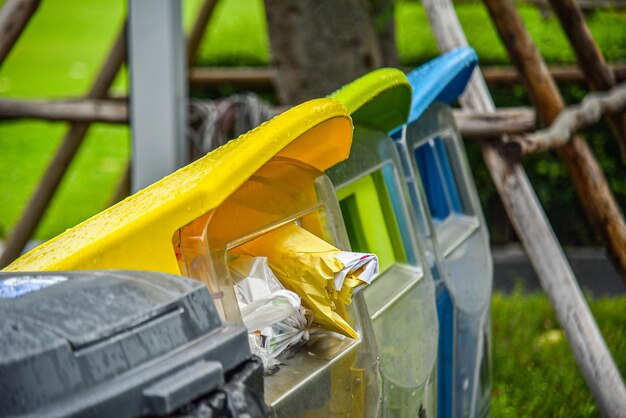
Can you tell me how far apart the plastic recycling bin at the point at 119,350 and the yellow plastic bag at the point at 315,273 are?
386mm

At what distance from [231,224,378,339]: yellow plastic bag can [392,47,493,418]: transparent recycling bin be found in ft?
2.87

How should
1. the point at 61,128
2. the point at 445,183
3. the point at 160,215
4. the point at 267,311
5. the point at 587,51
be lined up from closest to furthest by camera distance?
the point at 160,215 → the point at 267,311 → the point at 445,183 → the point at 587,51 → the point at 61,128

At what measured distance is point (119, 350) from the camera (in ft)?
4.86

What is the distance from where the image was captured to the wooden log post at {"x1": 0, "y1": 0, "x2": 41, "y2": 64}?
17.9 feet

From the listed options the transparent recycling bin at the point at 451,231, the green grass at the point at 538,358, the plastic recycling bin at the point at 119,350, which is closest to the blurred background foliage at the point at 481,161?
the green grass at the point at 538,358

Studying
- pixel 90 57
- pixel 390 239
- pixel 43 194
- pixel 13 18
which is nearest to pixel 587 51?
pixel 390 239

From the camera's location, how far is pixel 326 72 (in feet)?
16.9

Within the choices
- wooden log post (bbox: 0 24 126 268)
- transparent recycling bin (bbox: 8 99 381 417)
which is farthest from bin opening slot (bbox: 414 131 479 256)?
wooden log post (bbox: 0 24 126 268)

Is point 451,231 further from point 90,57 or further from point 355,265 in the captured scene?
point 90,57

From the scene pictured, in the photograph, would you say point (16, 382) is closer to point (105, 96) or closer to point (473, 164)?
point (105, 96)

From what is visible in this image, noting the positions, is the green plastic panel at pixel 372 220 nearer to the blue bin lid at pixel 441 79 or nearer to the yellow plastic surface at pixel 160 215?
the blue bin lid at pixel 441 79

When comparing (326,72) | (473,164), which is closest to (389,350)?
(326,72)

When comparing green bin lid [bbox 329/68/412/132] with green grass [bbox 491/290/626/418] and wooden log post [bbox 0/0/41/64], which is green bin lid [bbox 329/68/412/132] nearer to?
green grass [bbox 491/290/626/418]

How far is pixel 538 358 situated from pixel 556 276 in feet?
3.00
